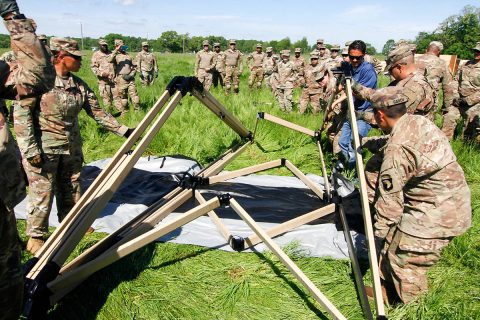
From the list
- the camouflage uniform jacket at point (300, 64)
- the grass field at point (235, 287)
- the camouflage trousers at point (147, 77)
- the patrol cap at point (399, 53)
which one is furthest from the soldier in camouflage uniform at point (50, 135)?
the camouflage trousers at point (147, 77)

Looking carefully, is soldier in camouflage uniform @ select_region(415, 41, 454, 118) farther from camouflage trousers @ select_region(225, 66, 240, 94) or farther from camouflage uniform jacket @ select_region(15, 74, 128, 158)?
camouflage trousers @ select_region(225, 66, 240, 94)

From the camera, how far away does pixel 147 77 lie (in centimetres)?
1456

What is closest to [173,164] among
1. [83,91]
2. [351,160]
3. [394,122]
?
[83,91]

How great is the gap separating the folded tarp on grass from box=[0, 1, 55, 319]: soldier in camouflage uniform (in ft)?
6.13

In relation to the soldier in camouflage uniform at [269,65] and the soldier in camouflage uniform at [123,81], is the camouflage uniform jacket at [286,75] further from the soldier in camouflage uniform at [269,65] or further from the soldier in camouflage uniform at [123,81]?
the soldier in camouflage uniform at [123,81]

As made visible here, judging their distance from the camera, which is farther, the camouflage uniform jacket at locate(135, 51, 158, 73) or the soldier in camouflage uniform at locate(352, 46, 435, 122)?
the camouflage uniform jacket at locate(135, 51, 158, 73)

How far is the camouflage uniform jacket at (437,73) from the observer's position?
7.65 m

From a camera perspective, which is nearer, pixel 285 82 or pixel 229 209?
pixel 229 209

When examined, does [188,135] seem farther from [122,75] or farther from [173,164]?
[122,75]

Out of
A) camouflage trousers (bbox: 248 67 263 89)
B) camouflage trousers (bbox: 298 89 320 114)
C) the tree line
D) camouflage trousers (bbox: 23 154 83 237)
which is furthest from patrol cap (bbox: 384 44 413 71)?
the tree line

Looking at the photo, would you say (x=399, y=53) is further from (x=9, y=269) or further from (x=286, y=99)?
(x=286, y=99)

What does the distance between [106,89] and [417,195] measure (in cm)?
971

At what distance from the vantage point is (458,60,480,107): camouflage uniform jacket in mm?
7123

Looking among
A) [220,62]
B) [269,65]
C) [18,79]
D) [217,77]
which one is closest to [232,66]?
[220,62]
